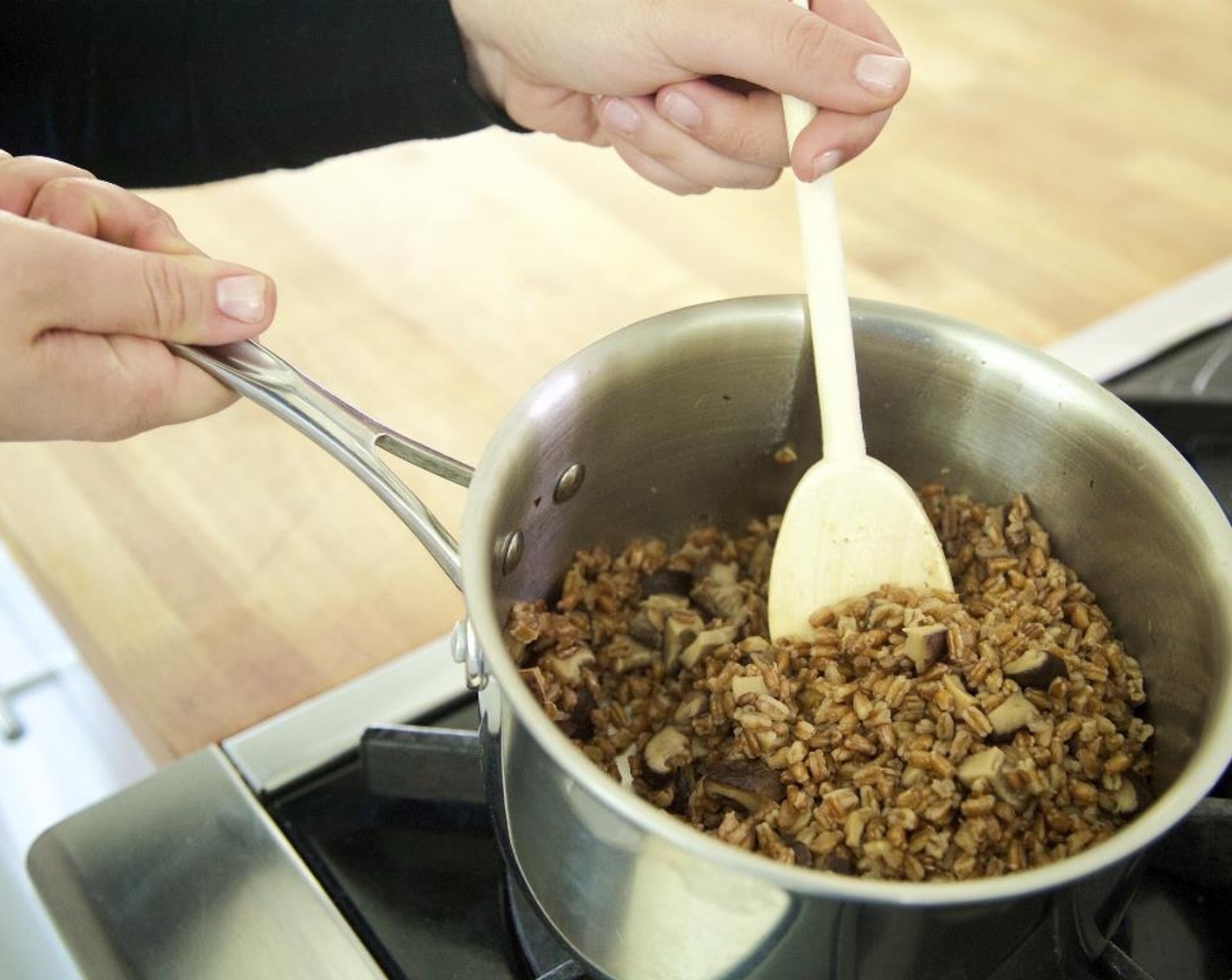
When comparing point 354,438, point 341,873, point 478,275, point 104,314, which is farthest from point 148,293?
point 478,275

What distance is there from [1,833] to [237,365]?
337 mm

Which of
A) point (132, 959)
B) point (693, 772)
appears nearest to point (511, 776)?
point (693, 772)

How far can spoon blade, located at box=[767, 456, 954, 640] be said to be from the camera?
0.78m

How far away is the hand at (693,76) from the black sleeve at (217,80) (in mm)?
52

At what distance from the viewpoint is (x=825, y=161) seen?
787 millimetres

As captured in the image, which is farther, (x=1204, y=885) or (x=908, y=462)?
(x=908, y=462)

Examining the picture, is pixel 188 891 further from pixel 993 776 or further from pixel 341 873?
pixel 993 776

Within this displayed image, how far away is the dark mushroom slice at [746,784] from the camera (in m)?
0.68

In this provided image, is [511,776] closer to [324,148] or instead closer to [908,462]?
[908,462]

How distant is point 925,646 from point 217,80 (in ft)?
2.56

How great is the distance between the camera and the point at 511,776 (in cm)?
62

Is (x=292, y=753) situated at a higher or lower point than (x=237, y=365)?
lower

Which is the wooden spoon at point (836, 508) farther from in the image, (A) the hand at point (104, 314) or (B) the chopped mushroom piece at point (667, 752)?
(A) the hand at point (104, 314)

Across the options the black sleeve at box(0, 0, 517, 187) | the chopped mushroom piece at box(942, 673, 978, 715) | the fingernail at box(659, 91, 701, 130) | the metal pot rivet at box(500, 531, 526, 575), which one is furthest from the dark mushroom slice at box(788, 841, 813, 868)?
the black sleeve at box(0, 0, 517, 187)
